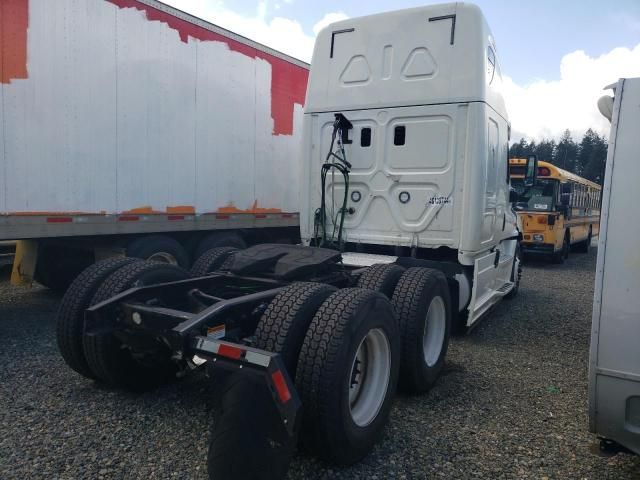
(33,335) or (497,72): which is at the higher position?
(497,72)

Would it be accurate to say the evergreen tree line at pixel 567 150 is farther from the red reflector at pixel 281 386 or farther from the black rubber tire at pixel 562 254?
the red reflector at pixel 281 386

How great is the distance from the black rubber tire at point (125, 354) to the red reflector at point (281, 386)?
126 cm

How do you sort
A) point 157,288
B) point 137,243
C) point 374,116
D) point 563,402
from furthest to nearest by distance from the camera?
point 137,243 → point 374,116 → point 563,402 → point 157,288

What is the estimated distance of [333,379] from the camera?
275 cm

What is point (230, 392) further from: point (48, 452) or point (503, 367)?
point (503, 367)

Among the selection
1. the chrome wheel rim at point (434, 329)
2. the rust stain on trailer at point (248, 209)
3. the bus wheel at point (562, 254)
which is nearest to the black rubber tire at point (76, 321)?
the chrome wheel rim at point (434, 329)

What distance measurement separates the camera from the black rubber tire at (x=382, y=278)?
4.34m

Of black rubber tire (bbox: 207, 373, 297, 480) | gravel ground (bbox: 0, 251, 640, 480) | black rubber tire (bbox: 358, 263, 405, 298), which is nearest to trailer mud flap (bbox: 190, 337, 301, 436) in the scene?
black rubber tire (bbox: 207, 373, 297, 480)

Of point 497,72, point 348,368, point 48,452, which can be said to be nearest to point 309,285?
point 348,368

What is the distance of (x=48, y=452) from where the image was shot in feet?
9.86

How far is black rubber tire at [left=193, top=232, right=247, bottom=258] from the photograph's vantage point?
24.2 feet

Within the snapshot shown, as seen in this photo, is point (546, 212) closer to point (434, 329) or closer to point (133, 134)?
point (434, 329)

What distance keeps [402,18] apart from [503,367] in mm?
3846

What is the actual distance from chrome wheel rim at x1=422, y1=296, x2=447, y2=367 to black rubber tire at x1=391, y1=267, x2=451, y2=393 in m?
0.05
